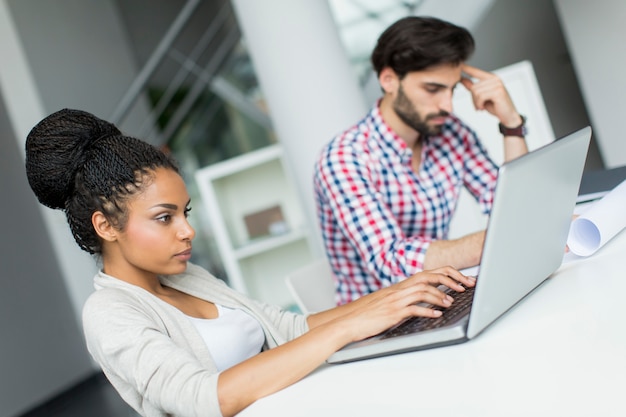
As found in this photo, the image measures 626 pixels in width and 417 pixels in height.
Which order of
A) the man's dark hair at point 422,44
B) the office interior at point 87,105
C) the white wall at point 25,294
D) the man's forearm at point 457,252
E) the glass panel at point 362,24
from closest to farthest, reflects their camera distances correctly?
1. the man's forearm at point 457,252
2. the man's dark hair at point 422,44
3. the glass panel at point 362,24
4. the office interior at point 87,105
5. the white wall at point 25,294

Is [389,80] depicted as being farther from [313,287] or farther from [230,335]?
[230,335]

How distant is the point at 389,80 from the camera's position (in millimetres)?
2195

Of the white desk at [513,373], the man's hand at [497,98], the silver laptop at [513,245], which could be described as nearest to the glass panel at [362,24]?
the man's hand at [497,98]

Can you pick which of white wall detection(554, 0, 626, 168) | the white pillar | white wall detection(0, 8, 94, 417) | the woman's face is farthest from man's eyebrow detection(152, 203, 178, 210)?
white wall detection(0, 8, 94, 417)

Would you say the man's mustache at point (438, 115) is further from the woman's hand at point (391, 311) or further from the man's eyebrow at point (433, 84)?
the woman's hand at point (391, 311)

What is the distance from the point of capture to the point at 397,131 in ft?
6.99

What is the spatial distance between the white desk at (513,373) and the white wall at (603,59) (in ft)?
9.07

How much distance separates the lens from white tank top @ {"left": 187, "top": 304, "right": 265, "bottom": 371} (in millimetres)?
1339

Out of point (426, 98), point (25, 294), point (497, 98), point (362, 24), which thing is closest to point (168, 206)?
point (426, 98)

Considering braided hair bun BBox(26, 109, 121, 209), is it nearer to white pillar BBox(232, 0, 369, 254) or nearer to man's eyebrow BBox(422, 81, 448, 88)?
man's eyebrow BBox(422, 81, 448, 88)

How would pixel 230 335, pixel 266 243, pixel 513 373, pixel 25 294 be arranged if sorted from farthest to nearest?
pixel 25 294 < pixel 266 243 < pixel 230 335 < pixel 513 373

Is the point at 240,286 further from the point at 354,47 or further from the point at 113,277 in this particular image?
the point at 113,277

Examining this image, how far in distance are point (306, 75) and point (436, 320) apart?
226 centimetres

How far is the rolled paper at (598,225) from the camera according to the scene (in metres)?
1.28
